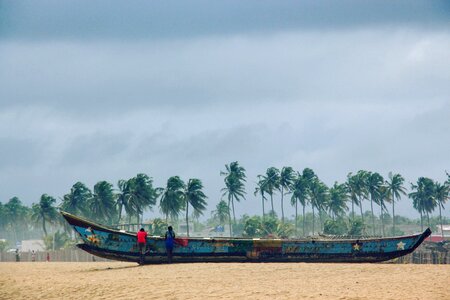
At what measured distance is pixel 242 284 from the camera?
25.1 m

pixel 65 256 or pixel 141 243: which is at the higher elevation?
pixel 141 243

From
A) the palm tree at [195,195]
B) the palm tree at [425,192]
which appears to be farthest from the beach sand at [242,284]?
the palm tree at [425,192]

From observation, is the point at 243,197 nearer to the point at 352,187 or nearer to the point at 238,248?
the point at 352,187

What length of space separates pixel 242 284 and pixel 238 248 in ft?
47.6

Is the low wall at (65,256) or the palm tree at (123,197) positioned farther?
the palm tree at (123,197)

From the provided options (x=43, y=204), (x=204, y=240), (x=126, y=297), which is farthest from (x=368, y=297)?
(x=43, y=204)

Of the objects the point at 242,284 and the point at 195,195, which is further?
the point at 195,195

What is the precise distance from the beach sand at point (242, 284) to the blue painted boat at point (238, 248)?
17.6 feet

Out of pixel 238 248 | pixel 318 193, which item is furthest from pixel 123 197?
pixel 238 248

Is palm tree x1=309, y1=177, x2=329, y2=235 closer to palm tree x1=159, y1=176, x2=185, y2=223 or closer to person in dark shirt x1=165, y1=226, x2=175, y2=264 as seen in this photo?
palm tree x1=159, y1=176, x2=185, y2=223

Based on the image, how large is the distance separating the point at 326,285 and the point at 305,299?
12.2 ft

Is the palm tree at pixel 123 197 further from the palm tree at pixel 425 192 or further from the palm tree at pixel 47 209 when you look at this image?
the palm tree at pixel 425 192

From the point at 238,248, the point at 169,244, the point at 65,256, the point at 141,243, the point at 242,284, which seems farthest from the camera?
the point at 65,256

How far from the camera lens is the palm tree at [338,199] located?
5659 inches
